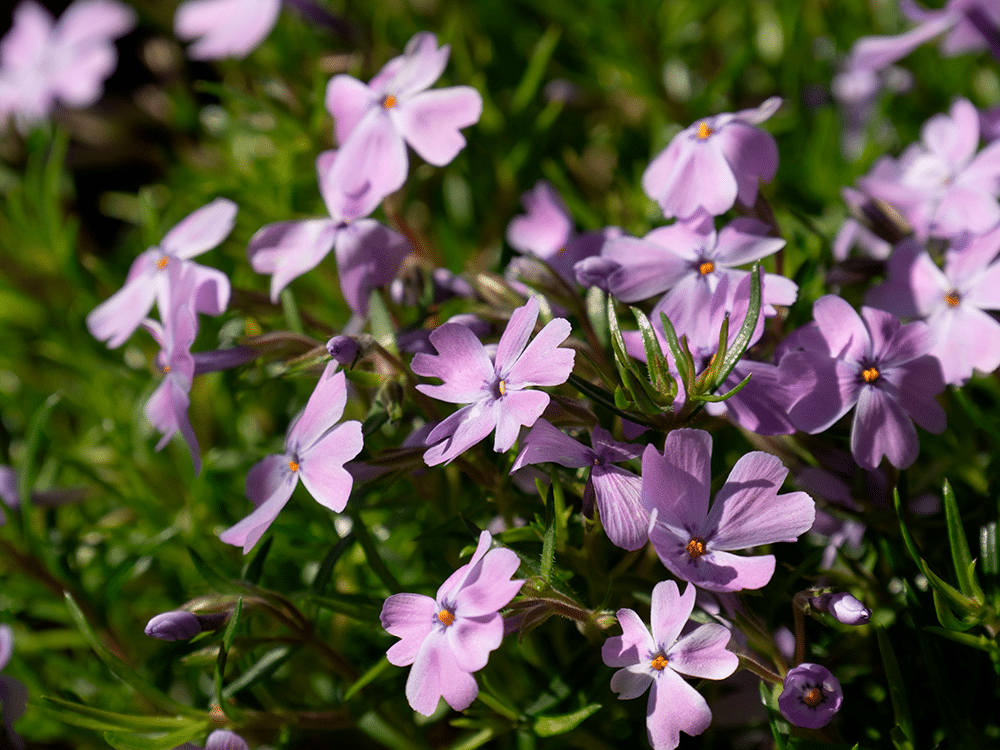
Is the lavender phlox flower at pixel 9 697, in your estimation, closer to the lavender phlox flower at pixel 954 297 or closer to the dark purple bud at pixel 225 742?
the dark purple bud at pixel 225 742

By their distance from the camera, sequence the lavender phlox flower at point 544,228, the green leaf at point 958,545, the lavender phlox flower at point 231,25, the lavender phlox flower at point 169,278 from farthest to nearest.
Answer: the lavender phlox flower at point 231,25
the lavender phlox flower at point 544,228
the lavender phlox flower at point 169,278
the green leaf at point 958,545

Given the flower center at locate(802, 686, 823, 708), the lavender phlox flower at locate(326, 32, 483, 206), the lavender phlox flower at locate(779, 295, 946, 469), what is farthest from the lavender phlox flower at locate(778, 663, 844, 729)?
the lavender phlox flower at locate(326, 32, 483, 206)

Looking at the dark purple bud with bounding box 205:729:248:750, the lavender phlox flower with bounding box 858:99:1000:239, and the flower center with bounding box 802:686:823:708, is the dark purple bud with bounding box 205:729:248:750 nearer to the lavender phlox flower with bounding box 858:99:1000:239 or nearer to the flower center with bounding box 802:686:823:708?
the flower center with bounding box 802:686:823:708

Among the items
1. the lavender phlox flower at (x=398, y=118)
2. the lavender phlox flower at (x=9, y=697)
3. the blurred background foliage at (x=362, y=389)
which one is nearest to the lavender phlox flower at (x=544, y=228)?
the blurred background foliage at (x=362, y=389)

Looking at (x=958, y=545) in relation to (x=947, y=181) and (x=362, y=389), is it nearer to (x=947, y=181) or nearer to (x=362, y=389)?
(x=947, y=181)

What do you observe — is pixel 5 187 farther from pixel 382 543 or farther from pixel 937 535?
pixel 937 535

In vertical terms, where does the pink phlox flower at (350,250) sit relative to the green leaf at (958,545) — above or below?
above
